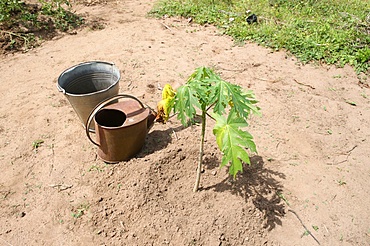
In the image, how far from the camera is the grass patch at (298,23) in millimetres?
4680

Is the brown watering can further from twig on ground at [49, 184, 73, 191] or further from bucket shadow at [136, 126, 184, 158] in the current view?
twig on ground at [49, 184, 73, 191]

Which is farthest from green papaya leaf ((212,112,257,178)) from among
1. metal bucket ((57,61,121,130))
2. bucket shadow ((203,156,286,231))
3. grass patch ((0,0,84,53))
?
grass patch ((0,0,84,53))

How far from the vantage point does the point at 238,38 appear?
16.9 feet

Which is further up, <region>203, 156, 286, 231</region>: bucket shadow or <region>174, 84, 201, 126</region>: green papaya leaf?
<region>174, 84, 201, 126</region>: green papaya leaf

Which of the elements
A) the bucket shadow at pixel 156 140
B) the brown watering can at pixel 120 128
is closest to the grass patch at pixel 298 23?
the bucket shadow at pixel 156 140

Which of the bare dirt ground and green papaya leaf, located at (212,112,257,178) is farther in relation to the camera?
the bare dirt ground

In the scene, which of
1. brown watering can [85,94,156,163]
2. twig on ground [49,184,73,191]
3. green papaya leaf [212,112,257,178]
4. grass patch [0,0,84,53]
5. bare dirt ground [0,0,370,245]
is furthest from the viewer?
grass patch [0,0,84,53]

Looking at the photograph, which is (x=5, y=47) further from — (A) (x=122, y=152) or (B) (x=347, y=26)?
(B) (x=347, y=26)

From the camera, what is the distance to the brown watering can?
257 centimetres

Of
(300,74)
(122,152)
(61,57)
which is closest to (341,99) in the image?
(300,74)

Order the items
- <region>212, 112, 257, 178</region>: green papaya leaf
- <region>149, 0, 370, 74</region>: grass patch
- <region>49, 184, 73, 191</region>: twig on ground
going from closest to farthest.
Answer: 1. <region>212, 112, 257, 178</region>: green papaya leaf
2. <region>49, 184, 73, 191</region>: twig on ground
3. <region>149, 0, 370, 74</region>: grass patch

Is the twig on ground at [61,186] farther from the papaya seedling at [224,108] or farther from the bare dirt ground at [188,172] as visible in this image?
the papaya seedling at [224,108]

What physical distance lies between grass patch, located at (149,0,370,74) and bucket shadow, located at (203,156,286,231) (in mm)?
2615

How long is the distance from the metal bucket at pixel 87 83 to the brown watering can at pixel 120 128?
0.16 m
